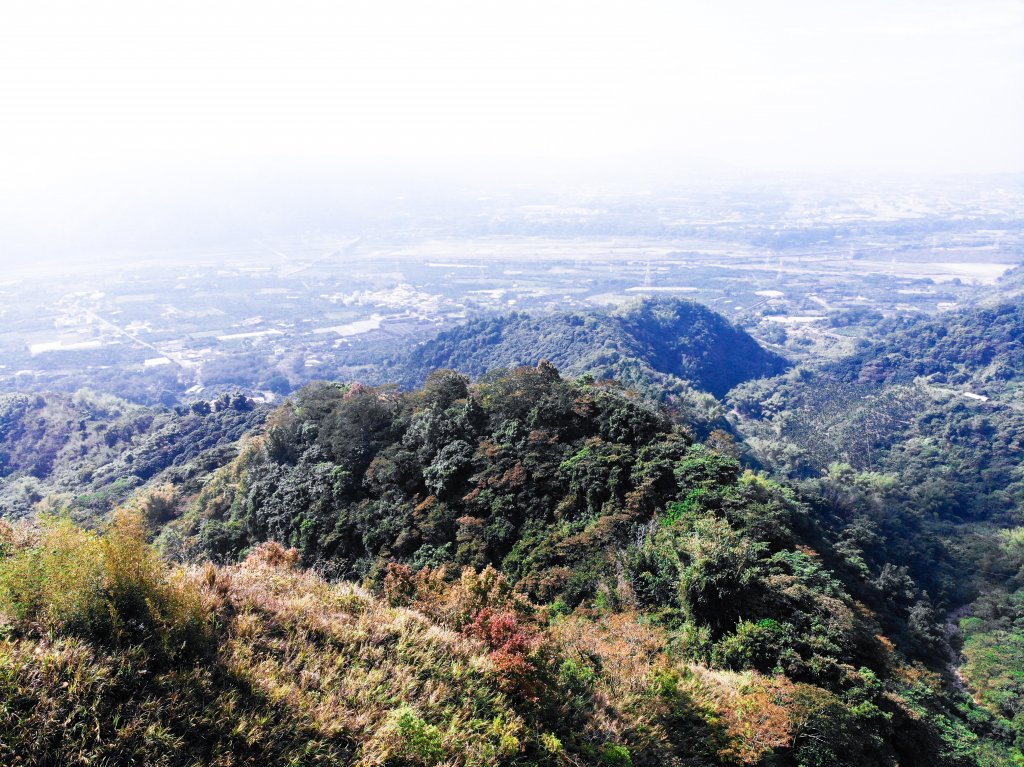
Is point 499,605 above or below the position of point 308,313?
above

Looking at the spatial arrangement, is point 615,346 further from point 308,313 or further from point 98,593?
point 308,313

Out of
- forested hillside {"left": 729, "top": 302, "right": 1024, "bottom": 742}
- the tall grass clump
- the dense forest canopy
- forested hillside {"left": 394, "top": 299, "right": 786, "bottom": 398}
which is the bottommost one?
forested hillside {"left": 729, "top": 302, "right": 1024, "bottom": 742}

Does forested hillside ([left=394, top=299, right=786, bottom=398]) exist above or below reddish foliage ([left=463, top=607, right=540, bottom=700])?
below

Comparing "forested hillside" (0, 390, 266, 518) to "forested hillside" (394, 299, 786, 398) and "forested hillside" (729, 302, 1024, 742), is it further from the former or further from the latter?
"forested hillside" (729, 302, 1024, 742)

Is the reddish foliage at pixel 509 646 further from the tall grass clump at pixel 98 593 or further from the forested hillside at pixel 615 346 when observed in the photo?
the forested hillside at pixel 615 346

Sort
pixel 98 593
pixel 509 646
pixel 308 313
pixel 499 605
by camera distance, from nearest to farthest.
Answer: pixel 98 593
pixel 509 646
pixel 499 605
pixel 308 313

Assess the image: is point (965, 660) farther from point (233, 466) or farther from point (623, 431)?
point (233, 466)

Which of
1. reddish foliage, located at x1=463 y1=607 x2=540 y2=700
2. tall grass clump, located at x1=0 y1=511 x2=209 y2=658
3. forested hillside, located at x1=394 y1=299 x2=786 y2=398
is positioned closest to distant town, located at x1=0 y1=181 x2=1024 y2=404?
forested hillside, located at x1=394 y1=299 x2=786 y2=398

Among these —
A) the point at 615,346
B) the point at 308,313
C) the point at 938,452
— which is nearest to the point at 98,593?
the point at 938,452

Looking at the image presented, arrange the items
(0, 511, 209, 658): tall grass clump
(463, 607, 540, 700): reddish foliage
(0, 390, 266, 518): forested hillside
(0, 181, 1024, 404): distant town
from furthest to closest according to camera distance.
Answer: (0, 181, 1024, 404): distant town < (0, 390, 266, 518): forested hillside < (463, 607, 540, 700): reddish foliage < (0, 511, 209, 658): tall grass clump
